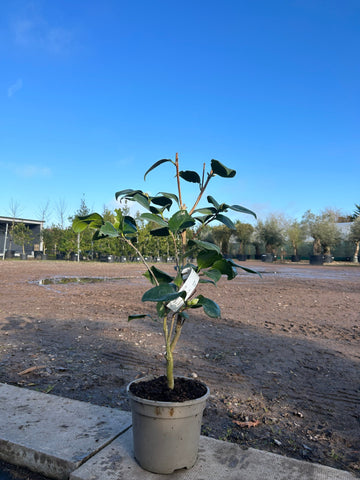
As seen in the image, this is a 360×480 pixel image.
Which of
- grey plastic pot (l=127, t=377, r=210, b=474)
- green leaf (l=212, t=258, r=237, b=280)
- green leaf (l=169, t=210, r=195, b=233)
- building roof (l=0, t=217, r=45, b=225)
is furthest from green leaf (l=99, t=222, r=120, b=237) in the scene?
building roof (l=0, t=217, r=45, b=225)

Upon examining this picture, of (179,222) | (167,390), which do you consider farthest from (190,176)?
(167,390)

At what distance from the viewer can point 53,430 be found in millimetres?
2127

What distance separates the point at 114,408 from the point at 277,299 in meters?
6.57

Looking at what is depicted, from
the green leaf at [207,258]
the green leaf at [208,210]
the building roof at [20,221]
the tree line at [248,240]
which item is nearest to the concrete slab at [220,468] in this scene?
the green leaf at [207,258]

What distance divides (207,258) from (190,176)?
0.45m

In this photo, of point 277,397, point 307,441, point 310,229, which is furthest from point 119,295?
point 310,229

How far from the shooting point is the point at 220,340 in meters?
4.53

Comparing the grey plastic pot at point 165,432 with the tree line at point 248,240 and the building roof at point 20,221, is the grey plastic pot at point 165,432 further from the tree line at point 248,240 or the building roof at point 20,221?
the building roof at point 20,221

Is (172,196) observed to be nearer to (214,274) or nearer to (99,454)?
(214,274)

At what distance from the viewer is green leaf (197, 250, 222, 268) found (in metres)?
1.80

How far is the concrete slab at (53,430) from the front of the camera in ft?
6.20

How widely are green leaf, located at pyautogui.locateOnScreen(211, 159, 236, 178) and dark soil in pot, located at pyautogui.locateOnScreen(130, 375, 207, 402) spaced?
1.08 meters

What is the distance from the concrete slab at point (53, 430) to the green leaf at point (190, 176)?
4.77 feet

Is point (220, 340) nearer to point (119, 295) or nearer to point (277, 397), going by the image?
point (277, 397)
